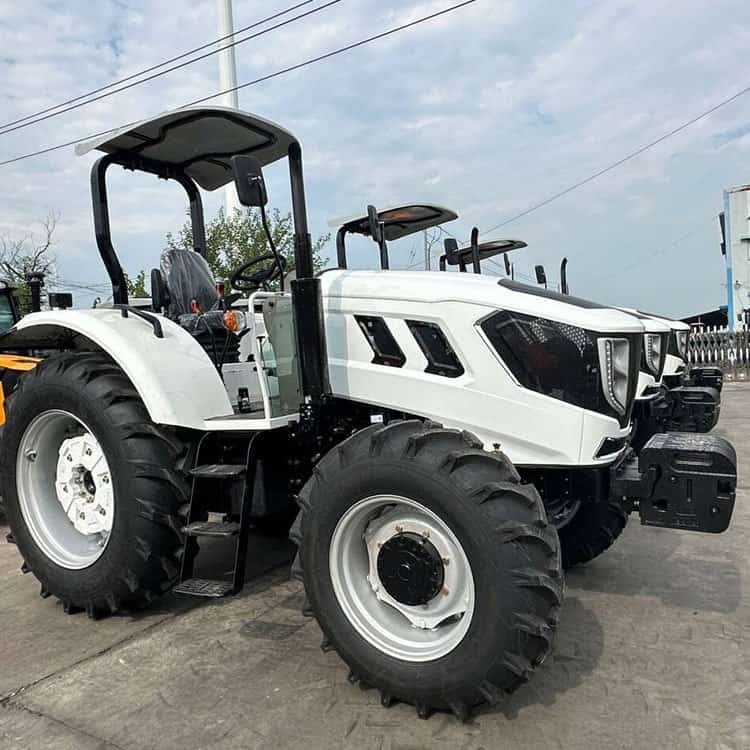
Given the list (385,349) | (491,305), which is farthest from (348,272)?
(491,305)

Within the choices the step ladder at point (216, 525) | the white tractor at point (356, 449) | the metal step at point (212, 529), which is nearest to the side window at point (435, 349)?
the white tractor at point (356, 449)

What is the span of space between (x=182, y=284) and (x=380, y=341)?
192 centimetres

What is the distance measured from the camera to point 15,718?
2.65 meters

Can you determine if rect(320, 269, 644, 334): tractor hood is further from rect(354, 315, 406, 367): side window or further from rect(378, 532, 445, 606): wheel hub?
rect(378, 532, 445, 606): wheel hub

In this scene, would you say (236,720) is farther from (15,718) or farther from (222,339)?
(222,339)

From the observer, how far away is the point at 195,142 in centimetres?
392

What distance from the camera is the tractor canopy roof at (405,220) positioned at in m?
5.16

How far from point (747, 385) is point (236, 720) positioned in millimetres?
14671

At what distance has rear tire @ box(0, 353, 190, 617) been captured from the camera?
326 cm

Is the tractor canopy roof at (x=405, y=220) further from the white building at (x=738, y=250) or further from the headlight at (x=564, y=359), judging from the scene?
the white building at (x=738, y=250)

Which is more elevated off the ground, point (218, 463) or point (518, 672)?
point (218, 463)

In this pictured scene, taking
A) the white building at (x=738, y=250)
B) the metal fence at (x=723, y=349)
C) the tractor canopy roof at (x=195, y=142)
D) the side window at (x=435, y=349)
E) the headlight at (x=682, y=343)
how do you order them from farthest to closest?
the white building at (x=738, y=250), the metal fence at (x=723, y=349), the headlight at (x=682, y=343), the tractor canopy roof at (x=195, y=142), the side window at (x=435, y=349)

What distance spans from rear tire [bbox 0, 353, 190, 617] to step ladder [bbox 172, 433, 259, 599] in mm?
64

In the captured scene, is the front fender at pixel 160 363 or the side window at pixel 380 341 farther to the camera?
the front fender at pixel 160 363
